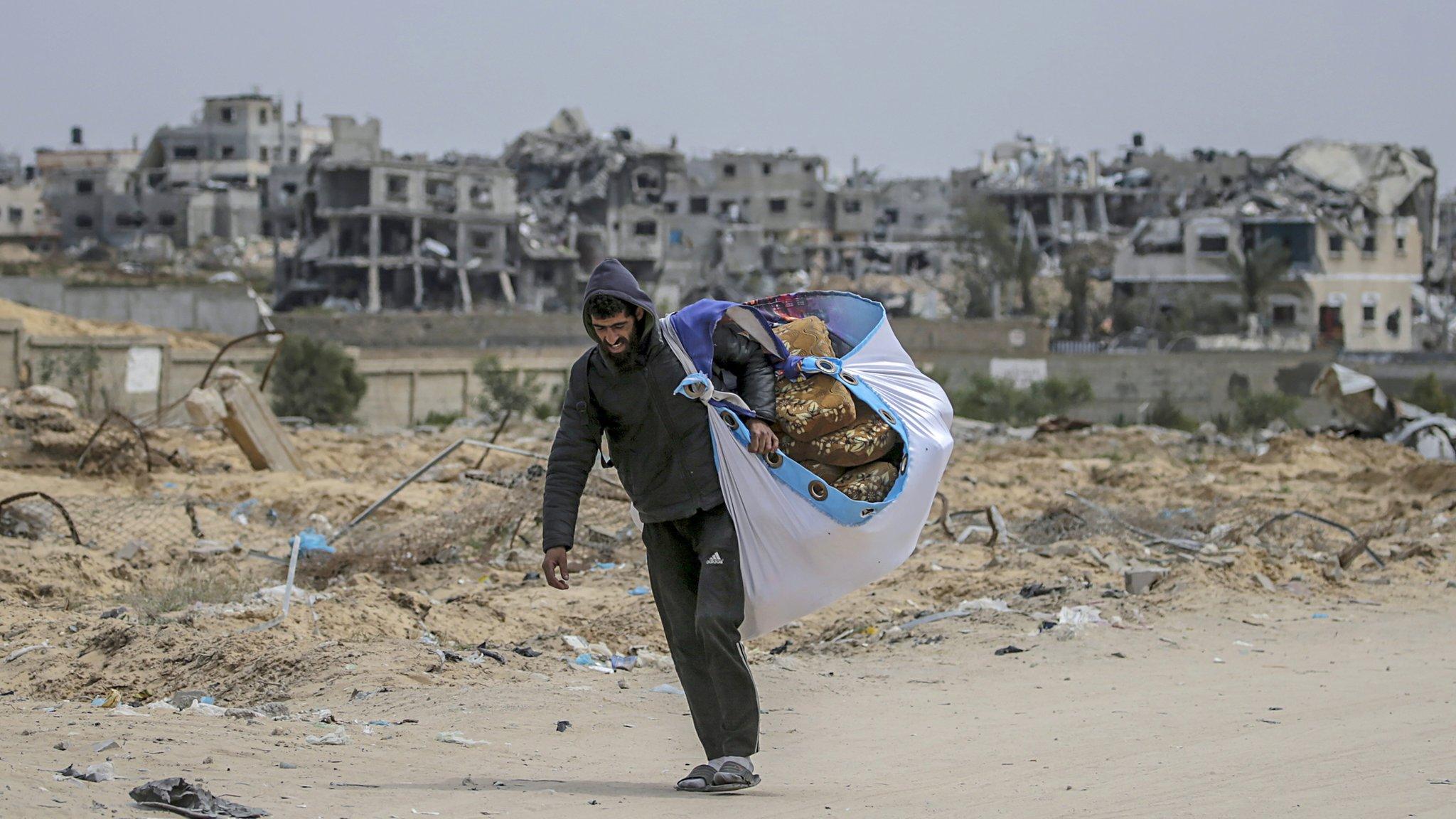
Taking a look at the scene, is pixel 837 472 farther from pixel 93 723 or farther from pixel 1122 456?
pixel 1122 456

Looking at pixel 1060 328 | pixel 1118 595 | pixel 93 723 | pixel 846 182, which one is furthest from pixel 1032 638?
pixel 846 182

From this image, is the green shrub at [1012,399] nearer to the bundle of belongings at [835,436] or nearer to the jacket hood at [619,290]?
the bundle of belongings at [835,436]

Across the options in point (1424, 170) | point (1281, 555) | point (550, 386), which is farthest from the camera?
point (1424, 170)

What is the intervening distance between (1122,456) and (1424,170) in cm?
5243

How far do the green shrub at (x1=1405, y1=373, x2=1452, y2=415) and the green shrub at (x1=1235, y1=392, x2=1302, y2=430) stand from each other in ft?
9.06

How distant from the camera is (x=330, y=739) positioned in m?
5.34

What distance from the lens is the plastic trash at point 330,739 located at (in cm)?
528

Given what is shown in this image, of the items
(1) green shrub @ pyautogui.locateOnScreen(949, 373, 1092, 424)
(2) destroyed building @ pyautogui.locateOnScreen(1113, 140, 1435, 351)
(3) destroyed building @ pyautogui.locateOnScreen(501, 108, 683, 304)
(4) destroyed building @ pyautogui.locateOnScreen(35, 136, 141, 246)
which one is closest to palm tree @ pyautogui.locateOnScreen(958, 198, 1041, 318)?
(2) destroyed building @ pyautogui.locateOnScreen(1113, 140, 1435, 351)

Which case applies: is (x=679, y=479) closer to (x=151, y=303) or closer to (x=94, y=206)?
(x=151, y=303)

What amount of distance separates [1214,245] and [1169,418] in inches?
982

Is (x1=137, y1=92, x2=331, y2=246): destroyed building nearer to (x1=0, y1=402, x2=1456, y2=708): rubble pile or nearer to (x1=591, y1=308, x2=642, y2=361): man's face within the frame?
(x1=0, y1=402, x2=1456, y2=708): rubble pile

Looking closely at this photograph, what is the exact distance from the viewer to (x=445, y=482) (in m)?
14.7

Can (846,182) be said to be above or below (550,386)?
above

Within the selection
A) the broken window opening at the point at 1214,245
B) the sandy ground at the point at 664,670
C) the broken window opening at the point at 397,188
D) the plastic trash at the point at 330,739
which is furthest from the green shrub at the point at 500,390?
the broken window opening at the point at 1214,245
